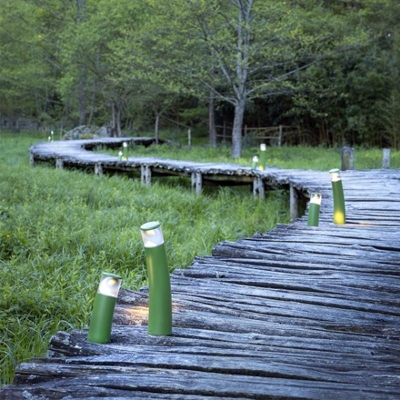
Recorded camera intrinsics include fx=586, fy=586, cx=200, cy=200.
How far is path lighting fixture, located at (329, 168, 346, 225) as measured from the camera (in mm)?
5566

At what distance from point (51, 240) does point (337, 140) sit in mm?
19854

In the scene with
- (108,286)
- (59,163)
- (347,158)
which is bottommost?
(108,286)

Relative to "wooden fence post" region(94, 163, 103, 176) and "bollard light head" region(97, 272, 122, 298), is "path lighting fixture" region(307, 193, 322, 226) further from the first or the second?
"wooden fence post" region(94, 163, 103, 176)

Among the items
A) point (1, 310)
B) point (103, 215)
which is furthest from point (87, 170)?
point (1, 310)

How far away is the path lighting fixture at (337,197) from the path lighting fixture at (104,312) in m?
3.35

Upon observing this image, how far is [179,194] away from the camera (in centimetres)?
1062

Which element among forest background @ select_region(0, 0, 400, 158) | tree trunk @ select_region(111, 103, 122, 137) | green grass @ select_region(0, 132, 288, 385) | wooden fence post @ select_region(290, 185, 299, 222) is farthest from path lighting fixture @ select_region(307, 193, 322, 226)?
tree trunk @ select_region(111, 103, 122, 137)

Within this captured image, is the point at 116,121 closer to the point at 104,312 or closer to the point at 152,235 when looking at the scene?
the point at 152,235

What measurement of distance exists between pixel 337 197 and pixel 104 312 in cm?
348

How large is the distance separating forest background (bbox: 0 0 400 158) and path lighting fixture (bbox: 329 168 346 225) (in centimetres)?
1293

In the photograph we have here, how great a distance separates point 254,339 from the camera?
267 cm

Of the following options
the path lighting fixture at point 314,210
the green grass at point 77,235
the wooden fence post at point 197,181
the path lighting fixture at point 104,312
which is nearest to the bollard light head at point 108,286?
the path lighting fixture at point 104,312

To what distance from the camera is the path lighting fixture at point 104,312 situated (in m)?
2.61

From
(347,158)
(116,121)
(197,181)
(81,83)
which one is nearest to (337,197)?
(347,158)
